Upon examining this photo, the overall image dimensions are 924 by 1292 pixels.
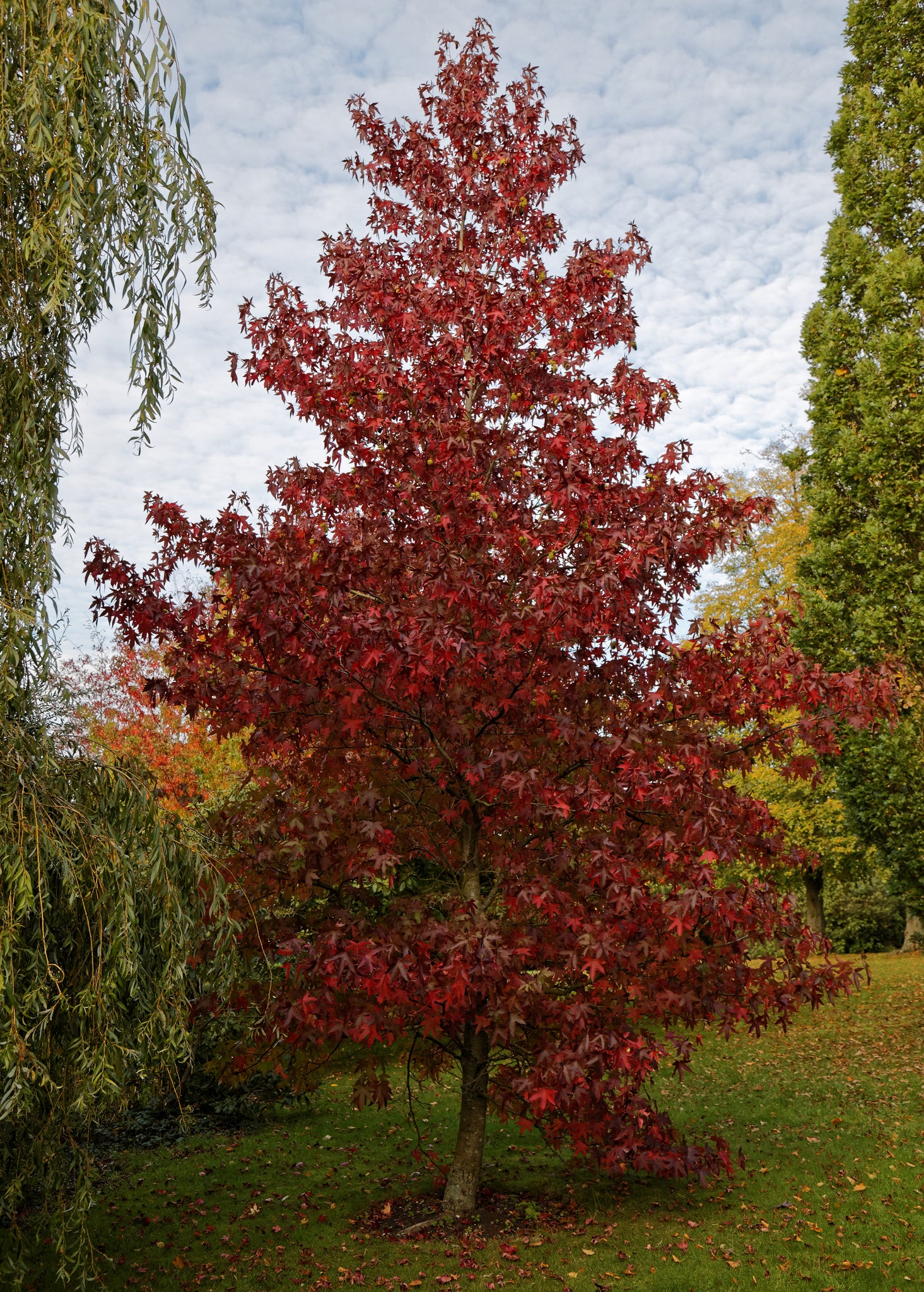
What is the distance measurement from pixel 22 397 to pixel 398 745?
123 inches

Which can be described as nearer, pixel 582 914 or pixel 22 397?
pixel 22 397

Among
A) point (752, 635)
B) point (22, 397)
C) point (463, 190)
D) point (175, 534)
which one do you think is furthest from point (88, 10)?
point (752, 635)

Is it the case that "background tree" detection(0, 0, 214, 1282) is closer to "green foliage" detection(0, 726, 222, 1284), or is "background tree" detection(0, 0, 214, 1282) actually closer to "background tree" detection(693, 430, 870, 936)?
"green foliage" detection(0, 726, 222, 1284)

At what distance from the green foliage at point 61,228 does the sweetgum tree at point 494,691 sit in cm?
131

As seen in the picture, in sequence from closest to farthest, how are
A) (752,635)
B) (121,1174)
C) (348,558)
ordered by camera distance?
(348,558) → (752,635) → (121,1174)

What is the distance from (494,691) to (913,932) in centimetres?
1996

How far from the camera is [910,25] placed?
1152cm

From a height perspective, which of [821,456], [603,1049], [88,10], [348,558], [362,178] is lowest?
[603,1049]

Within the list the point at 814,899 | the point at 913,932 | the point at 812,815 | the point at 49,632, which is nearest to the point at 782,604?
the point at 812,815

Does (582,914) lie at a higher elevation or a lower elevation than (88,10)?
lower

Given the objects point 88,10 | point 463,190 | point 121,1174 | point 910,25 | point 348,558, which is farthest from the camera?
point 910,25

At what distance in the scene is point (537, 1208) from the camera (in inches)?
258

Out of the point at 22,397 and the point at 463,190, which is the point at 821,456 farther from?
the point at 22,397

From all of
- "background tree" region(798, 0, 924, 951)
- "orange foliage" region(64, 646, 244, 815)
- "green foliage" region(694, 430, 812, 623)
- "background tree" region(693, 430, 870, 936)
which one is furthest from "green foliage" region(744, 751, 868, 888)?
"orange foliage" region(64, 646, 244, 815)
